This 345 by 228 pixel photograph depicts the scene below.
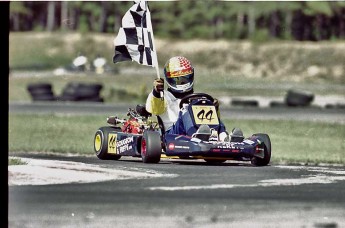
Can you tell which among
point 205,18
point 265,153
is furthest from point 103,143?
point 205,18

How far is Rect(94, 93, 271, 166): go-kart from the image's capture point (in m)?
10.7

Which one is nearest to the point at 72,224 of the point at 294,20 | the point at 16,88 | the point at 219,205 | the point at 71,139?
the point at 219,205

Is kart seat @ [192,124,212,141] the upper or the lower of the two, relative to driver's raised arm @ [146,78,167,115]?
lower

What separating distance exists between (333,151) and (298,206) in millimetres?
6341

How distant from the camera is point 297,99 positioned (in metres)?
27.8

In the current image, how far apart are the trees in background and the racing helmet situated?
0.70 m

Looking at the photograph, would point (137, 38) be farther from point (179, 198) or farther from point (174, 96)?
point (179, 198)

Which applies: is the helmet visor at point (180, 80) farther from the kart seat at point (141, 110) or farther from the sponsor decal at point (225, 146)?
the sponsor decal at point (225, 146)

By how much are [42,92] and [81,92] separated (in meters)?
1.04

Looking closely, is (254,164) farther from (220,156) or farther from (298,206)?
(298,206)

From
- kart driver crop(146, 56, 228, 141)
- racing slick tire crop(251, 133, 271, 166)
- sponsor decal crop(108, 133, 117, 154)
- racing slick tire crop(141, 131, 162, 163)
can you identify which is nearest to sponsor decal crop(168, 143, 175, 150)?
racing slick tire crop(141, 131, 162, 163)

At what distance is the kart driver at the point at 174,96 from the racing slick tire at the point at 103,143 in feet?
1.99

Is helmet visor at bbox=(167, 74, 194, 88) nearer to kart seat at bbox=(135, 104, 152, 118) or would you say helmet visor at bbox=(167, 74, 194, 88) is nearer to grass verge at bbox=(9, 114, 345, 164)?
kart seat at bbox=(135, 104, 152, 118)

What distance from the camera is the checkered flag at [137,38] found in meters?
9.98
